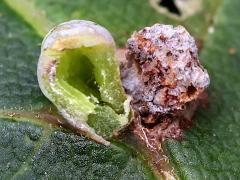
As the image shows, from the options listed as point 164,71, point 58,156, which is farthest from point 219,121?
point 58,156

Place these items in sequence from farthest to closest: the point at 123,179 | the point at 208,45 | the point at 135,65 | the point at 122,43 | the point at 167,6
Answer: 1. the point at 167,6
2. the point at 208,45
3. the point at 122,43
4. the point at 135,65
5. the point at 123,179

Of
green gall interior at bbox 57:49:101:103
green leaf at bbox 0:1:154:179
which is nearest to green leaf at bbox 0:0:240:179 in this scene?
green leaf at bbox 0:1:154:179

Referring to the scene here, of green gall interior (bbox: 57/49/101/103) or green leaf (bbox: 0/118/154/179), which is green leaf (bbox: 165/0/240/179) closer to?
green leaf (bbox: 0/118/154/179)

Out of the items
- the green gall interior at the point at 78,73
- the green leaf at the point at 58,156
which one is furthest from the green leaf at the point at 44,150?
the green gall interior at the point at 78,73

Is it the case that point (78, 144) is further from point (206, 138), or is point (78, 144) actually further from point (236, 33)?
point (236, 33)

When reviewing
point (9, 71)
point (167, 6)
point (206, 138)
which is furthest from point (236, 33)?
point (9, 71)

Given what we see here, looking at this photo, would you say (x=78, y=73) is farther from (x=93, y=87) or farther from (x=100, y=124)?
(x=100, y=124)
